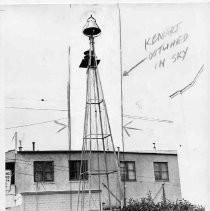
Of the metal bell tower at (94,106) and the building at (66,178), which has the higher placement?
the metal bell tower at (94,106)

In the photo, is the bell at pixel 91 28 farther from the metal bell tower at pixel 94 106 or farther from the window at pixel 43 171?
the window at pixel 43 171

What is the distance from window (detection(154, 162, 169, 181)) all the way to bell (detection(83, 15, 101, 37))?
788 cm

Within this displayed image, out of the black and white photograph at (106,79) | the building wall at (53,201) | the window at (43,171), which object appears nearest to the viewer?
the black and white photograph at (106,79)

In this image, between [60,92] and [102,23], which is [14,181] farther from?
[102,23]

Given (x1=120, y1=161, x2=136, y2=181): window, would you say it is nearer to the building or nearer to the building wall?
the building

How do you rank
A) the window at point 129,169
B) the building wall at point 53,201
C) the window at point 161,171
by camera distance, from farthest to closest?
1. the window at point 161,171
2. the window at point 129,169
3. the building wall at point 53,201

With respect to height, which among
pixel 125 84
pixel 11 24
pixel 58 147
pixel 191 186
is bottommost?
pixel 191 186

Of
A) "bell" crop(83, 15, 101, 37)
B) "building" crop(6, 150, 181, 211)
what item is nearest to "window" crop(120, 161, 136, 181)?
"building" crop(6, 150, 181, 211)

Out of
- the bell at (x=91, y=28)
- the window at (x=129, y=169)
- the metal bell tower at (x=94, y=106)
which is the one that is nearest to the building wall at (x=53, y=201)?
the window at (x=129, y=169)

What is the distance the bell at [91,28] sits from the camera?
973 centimetres

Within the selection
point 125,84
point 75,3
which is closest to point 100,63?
point 125,84

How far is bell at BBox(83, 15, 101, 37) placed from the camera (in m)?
9.73

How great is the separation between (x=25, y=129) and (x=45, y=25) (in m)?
2.57

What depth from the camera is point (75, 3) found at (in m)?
9.49
